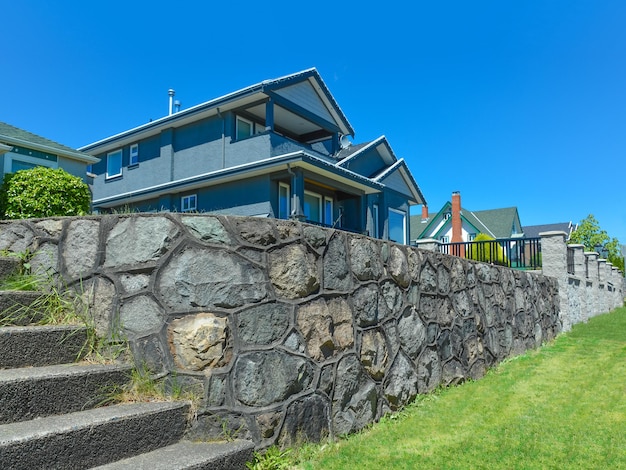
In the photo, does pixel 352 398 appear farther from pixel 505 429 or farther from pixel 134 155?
pixel 134 155

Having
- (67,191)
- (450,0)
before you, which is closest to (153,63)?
(67,191)

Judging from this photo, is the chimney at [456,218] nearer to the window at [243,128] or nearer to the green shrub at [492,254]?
the green shrub at [492,254]

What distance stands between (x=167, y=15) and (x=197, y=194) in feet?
22.9

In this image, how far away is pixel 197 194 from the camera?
14859 millimetres

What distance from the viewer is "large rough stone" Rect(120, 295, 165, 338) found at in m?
2.81

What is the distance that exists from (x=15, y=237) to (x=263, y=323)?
84.4 inches

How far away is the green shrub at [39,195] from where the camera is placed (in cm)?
916

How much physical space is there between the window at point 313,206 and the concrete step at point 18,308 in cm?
1250

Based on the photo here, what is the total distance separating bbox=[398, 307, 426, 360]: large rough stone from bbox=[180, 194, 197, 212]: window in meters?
11.7

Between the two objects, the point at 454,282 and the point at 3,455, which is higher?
the point at 454,282

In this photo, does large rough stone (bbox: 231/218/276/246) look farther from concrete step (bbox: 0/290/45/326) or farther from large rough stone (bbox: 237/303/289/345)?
concrete step (bbox: 0/290/45/326)

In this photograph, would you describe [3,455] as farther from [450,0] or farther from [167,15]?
[450,0]

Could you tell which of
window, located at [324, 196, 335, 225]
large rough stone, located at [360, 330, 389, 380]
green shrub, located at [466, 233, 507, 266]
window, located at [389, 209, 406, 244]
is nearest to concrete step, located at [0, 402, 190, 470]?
large rough stone, located at [360, 330, 389, 380]

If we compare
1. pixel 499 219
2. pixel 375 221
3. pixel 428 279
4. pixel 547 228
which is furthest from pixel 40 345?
pixel 547 228
